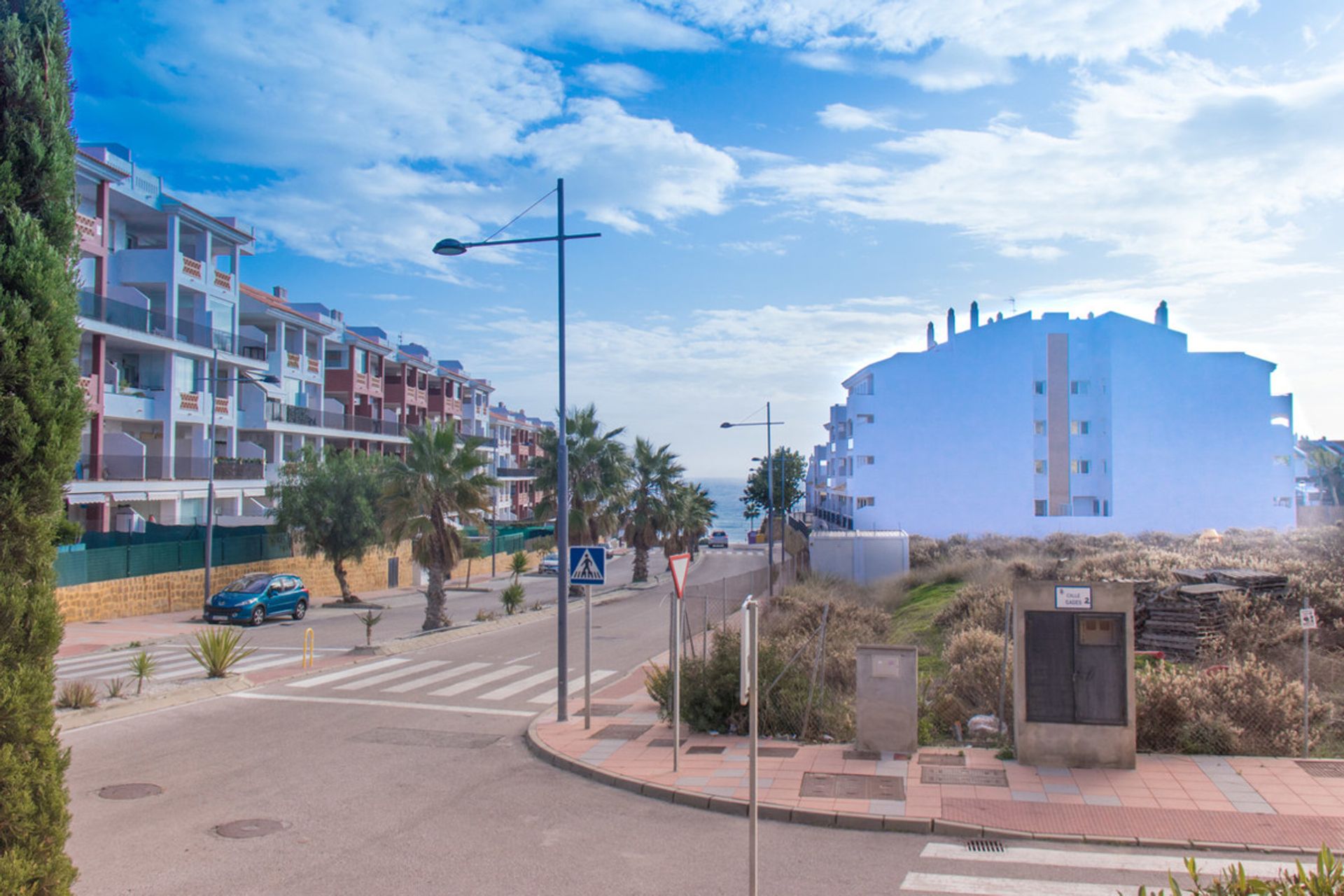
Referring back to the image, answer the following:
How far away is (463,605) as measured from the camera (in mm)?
40500

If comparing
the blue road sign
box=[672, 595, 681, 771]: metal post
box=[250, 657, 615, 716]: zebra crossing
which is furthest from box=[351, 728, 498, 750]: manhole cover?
box=[672, 595, 681, 771]: metal post

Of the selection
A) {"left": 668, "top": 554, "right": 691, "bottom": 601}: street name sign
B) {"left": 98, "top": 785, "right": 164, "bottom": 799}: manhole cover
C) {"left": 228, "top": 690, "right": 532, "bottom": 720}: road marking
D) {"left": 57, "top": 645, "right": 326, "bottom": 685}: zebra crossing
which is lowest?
{"left": 57, "top": 645, "right": 326, "bottom": 685}: zebra crossing

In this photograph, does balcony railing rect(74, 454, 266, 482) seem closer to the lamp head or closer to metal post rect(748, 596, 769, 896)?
the lamp head

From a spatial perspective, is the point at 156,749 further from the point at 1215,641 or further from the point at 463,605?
the point at 463,605

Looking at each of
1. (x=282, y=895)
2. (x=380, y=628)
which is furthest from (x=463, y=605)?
(x=282, y=895)

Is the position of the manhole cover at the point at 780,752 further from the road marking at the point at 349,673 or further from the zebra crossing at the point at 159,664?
the zebra crossing at the point at 159,664

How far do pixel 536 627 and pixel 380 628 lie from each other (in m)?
5.06

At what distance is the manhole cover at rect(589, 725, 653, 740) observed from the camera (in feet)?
43.3

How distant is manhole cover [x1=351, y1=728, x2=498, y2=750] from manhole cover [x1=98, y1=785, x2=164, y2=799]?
10.3 ft

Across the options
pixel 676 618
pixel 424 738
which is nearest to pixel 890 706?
pixel 676 618

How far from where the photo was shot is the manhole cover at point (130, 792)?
404 inches

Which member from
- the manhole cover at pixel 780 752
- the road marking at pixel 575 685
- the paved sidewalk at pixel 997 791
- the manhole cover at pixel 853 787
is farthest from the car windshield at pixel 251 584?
the manhole cover at pixel 853 787

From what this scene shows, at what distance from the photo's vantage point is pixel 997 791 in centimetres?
1006

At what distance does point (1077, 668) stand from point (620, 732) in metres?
6.17
